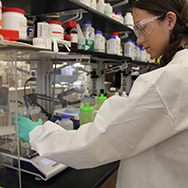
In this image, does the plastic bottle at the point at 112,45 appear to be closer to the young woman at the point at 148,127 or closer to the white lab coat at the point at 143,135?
the young woman at the point at 148,127

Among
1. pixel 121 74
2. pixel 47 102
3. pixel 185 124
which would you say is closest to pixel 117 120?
pixel 185 124

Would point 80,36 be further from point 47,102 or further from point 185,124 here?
point 185,124

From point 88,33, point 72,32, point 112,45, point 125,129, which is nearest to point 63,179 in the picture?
point 125,129

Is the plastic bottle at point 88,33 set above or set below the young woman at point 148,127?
above

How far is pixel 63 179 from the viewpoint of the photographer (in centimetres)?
89

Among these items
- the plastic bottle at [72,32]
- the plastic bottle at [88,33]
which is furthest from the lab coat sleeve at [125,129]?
the plastic bottle at [88,33]

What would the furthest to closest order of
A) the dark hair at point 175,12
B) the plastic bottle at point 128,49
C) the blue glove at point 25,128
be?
the plastic bottle at point 128,49 < the blue glove at point 25,128 < the dark hair at point 175,12

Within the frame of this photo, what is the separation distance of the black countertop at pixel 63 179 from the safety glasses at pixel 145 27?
2.43 ft

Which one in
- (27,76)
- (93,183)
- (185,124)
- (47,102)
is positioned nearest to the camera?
(185,124)

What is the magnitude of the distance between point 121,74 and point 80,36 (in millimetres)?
1846

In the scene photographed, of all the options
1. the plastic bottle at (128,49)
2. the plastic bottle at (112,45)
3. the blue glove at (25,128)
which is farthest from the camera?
the plastic bottle at (128,49)

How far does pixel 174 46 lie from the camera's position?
28.9 inches

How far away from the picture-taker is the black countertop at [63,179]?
825 mm

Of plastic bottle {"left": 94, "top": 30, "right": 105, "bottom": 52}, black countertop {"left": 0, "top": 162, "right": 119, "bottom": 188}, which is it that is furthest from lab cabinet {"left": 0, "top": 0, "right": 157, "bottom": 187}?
plastic bottle {"left": 94, "top": 30, "right": 105, "bottom": 52}
